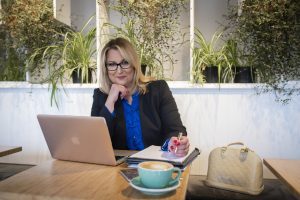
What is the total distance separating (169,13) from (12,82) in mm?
1358

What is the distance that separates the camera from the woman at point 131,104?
1.69 meters

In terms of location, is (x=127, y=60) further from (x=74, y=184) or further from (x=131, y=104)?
(x=74, y=184)

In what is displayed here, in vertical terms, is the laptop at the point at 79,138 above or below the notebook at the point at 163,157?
above

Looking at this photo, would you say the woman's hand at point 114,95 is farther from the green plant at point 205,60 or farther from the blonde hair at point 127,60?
the green plant at point 205,60

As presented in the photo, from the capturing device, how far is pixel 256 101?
82.8 inches

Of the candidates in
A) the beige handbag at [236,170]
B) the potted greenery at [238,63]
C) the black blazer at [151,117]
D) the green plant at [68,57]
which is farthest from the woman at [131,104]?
the potted greenery at [238,63]

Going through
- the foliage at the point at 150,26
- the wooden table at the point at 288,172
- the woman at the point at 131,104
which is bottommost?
the wooden table at the point at 288,172

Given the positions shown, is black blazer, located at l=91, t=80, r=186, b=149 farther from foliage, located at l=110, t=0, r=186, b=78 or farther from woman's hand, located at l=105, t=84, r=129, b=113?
foliage, located at l=110, t=0, r=186, b=78

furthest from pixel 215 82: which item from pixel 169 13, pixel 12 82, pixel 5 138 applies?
pixel 5 138

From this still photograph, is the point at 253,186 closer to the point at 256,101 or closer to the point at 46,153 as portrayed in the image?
the point at 256,101

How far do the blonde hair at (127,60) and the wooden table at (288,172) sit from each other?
2.70 feet

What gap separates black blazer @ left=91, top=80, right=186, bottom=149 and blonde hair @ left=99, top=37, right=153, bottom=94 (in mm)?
51

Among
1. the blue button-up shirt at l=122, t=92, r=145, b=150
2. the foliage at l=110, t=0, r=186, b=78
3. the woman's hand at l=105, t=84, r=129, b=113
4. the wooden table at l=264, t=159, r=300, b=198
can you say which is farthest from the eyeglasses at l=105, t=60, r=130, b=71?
the wooden table at l=264, t=159, r=300, b=198

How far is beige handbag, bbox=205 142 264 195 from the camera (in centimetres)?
164
